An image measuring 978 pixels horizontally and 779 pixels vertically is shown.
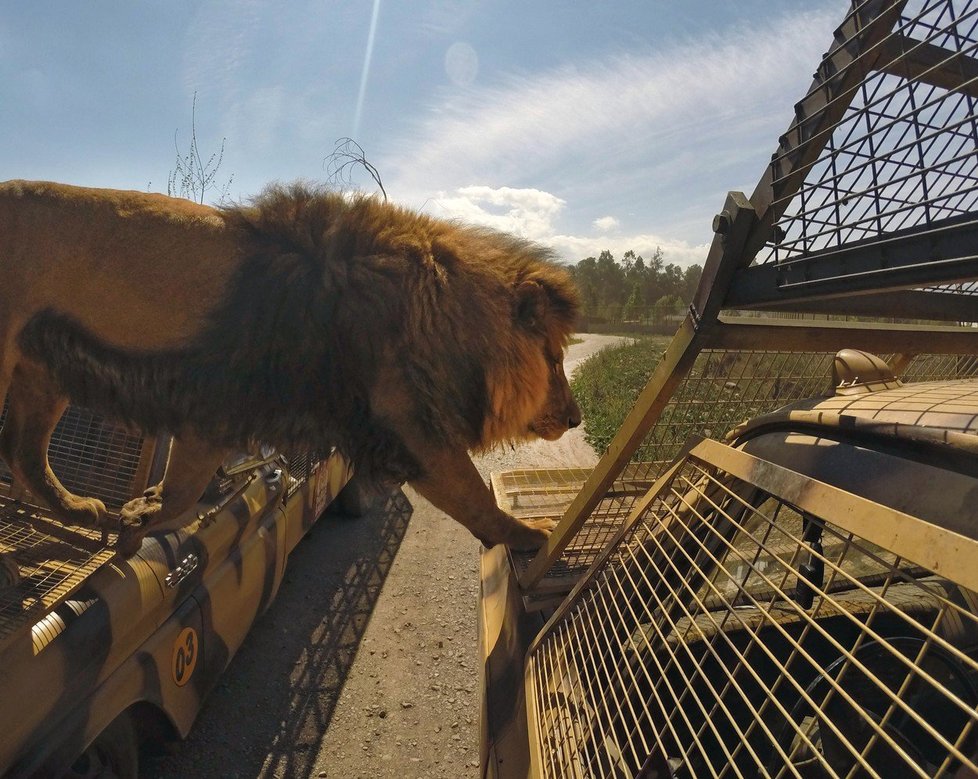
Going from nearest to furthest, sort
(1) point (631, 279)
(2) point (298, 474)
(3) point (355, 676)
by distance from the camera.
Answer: (3) point (355, 676)
(2) point (298, 474)
(1) point (631, 279)

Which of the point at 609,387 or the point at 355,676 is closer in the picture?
the point at 355,676

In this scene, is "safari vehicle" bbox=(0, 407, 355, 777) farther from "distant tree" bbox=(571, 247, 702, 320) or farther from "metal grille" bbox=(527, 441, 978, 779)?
"distant tree" bbox=(571, 247, 702, 320)

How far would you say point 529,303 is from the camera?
228 centimetres

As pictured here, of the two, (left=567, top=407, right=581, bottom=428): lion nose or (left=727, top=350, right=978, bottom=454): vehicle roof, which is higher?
(left=727, top=350, right=978, bottom=454): vehicle roof

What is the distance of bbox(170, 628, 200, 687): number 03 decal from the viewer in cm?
229

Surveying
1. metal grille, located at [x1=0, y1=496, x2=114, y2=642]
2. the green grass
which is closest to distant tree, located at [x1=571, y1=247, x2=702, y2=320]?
the green grass

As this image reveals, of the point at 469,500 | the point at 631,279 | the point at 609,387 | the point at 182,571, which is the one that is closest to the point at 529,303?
the point at 469,500

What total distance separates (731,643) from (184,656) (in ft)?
7.60

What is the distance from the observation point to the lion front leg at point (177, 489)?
7.99 feet

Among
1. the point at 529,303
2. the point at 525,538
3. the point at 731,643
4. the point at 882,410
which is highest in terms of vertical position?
the point at 529,303

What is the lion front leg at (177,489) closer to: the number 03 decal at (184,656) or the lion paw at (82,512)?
the lion paw at (82,512)

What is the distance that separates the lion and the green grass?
423cm

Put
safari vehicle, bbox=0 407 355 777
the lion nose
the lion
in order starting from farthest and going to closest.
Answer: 1. the lion nose
2. the lion
3. safari vehicle, bbox=0 407 355 777

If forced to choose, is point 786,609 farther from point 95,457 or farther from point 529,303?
point 95,457
